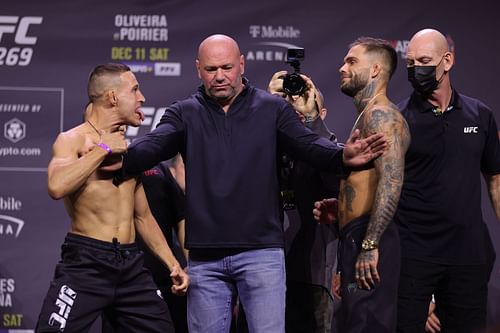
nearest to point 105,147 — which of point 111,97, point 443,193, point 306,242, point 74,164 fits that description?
point 74,164

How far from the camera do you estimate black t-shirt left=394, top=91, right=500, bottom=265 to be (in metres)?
3.97

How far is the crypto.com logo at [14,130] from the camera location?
17.4 ft

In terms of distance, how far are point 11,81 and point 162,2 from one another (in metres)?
1.03

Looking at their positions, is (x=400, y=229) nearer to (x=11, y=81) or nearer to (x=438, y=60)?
(x=438, y=60)

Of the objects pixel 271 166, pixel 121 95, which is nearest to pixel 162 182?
pixel 121 95

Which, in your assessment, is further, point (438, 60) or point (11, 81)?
point (11, 81)

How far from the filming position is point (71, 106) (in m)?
5.33

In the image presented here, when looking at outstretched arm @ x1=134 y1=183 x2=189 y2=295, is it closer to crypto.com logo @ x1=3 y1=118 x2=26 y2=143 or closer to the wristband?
the wristband

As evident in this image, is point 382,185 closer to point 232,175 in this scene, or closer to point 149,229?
point 232,175

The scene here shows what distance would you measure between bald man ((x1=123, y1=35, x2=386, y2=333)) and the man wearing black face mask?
64 centimetres

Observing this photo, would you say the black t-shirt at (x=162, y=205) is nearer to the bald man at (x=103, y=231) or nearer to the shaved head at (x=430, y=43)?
the bald man at (x=103, y=231)

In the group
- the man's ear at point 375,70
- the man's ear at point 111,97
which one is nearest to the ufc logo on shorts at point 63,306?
the man's ear at point 111,97

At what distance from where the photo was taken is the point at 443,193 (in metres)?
3.97

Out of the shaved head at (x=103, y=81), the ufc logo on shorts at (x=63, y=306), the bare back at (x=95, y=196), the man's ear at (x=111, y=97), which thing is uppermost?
the shaved head at (x=103, y=81)
